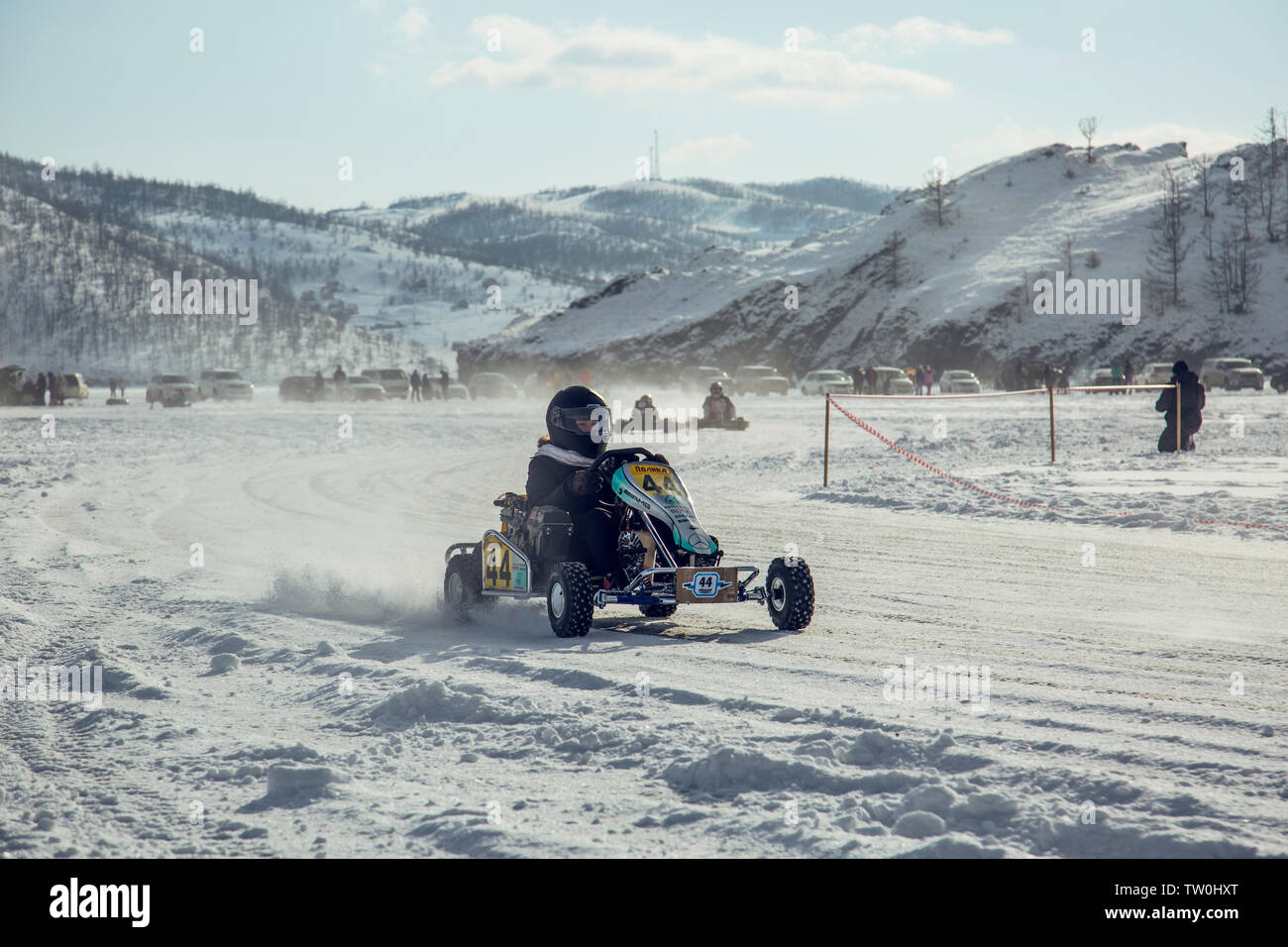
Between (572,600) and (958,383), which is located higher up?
(958,383)

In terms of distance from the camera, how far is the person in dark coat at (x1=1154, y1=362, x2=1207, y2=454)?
70.6ft

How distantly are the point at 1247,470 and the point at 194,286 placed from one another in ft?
461

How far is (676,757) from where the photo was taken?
501 cm

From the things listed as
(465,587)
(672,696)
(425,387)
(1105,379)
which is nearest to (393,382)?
(425,387)

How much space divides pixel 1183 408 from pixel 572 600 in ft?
58.7

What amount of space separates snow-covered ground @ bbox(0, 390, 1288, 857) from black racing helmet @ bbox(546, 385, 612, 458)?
4.53 ft

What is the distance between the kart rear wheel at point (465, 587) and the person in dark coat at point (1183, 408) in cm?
1675

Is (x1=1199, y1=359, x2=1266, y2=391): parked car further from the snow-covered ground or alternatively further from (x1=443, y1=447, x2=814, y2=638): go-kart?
(x1=443, y1=447, x2=814, y2=638): go-kart
